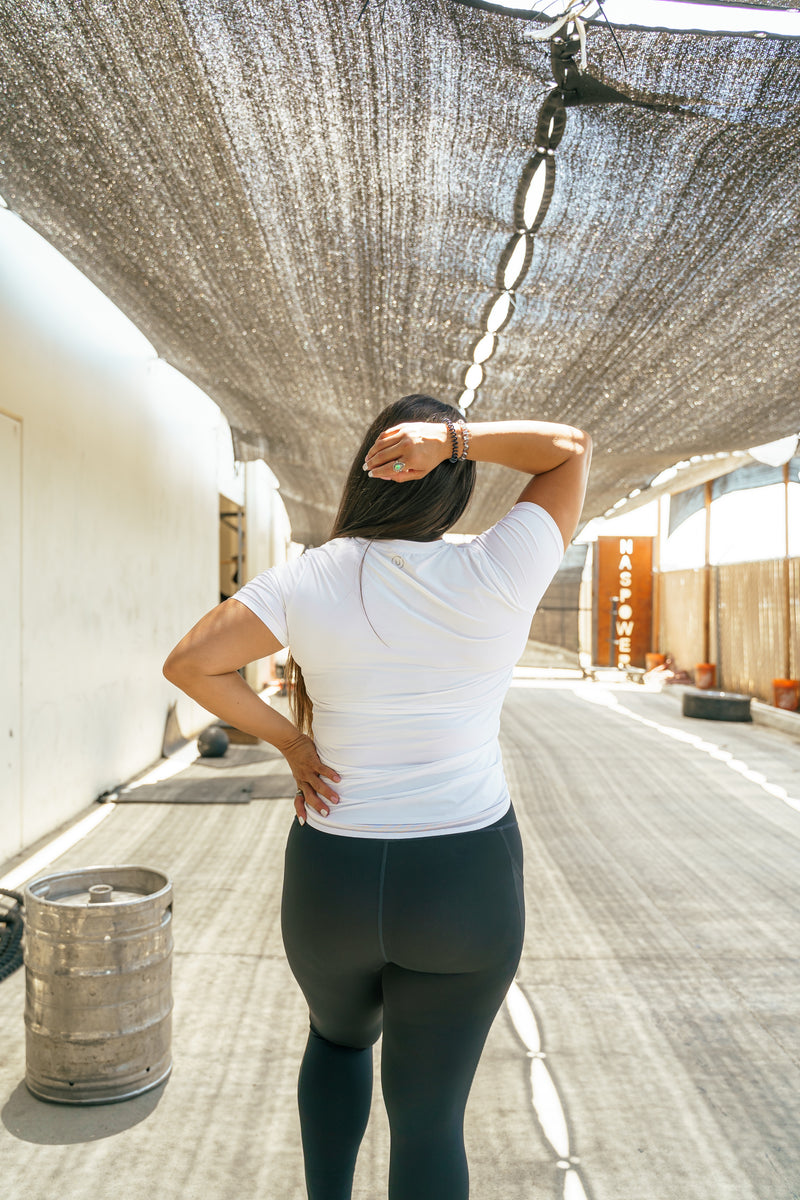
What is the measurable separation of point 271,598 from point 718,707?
24.7ft

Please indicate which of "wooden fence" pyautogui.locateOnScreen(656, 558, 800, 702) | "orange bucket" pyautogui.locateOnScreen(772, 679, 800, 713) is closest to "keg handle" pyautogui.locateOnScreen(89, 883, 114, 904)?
"orange bucket" pyautogui.locateOnScreen(772, 679, 800, 713)

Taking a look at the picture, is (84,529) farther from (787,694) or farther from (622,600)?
(622,600)

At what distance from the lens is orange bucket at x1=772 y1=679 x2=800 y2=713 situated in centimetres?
796

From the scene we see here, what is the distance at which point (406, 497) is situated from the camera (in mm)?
998

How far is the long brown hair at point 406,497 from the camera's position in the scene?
1.00m

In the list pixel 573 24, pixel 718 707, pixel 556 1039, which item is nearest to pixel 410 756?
pixel 556 1039

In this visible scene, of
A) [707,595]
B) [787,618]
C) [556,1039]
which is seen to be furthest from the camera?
[707,595]

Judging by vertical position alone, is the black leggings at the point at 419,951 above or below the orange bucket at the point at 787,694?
above

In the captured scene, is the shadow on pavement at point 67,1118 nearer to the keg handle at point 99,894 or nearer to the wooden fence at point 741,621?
the keg handle at point 99,894

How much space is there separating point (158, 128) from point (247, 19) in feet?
1.28

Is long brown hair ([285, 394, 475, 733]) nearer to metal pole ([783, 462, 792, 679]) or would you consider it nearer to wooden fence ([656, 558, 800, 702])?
wooden fence ([656, 558, 800, 702])

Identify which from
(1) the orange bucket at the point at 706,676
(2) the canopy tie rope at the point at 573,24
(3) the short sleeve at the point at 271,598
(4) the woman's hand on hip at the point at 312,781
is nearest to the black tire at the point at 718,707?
(1) the orange bucket at the point at 706,676

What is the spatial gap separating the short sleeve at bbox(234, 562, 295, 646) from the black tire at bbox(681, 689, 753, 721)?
24.5ft

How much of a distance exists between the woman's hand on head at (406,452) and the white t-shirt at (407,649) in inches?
3.2
